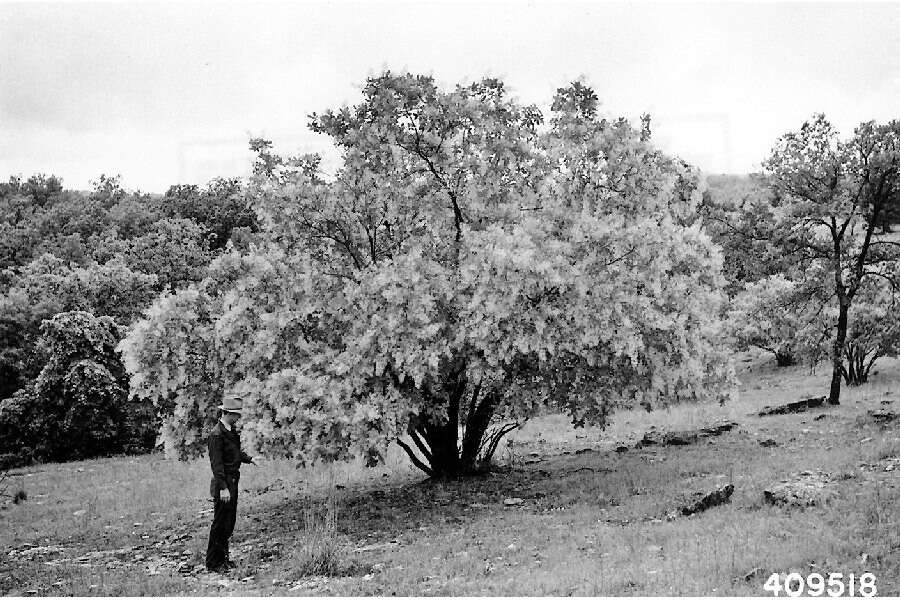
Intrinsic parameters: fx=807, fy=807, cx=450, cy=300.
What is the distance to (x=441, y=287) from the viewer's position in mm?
12453

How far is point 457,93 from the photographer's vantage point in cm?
1385

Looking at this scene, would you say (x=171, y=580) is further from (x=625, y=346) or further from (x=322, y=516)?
(x=625, y=346)

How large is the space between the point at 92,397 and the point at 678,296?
2596cm

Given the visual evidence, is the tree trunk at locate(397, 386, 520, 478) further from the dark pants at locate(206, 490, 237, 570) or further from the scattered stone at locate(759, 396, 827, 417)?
the scattered stone at locate(759, 396, 827, 417)

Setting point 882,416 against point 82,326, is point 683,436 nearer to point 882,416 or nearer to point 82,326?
point 882,416

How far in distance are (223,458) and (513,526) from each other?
4.26 m

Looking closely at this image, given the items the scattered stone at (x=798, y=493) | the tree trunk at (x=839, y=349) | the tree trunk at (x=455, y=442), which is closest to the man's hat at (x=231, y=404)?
the tree trunk at (x=455, y=442)

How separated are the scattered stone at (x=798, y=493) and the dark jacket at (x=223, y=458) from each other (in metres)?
7.31

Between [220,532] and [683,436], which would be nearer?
[220,532]

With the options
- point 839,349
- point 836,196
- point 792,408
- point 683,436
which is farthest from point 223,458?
point 836,196

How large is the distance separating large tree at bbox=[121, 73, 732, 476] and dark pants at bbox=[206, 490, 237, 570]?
146 centimetres

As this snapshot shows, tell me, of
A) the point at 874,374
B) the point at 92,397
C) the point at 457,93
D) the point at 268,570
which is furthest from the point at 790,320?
the point at 92,397

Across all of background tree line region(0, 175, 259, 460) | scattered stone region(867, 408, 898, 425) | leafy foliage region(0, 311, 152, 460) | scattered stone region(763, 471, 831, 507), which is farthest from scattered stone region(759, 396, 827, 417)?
leafy foliage region(0, 311, 152, 460)

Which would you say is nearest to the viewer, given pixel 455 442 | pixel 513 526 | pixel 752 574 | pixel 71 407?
pixel 752 574
